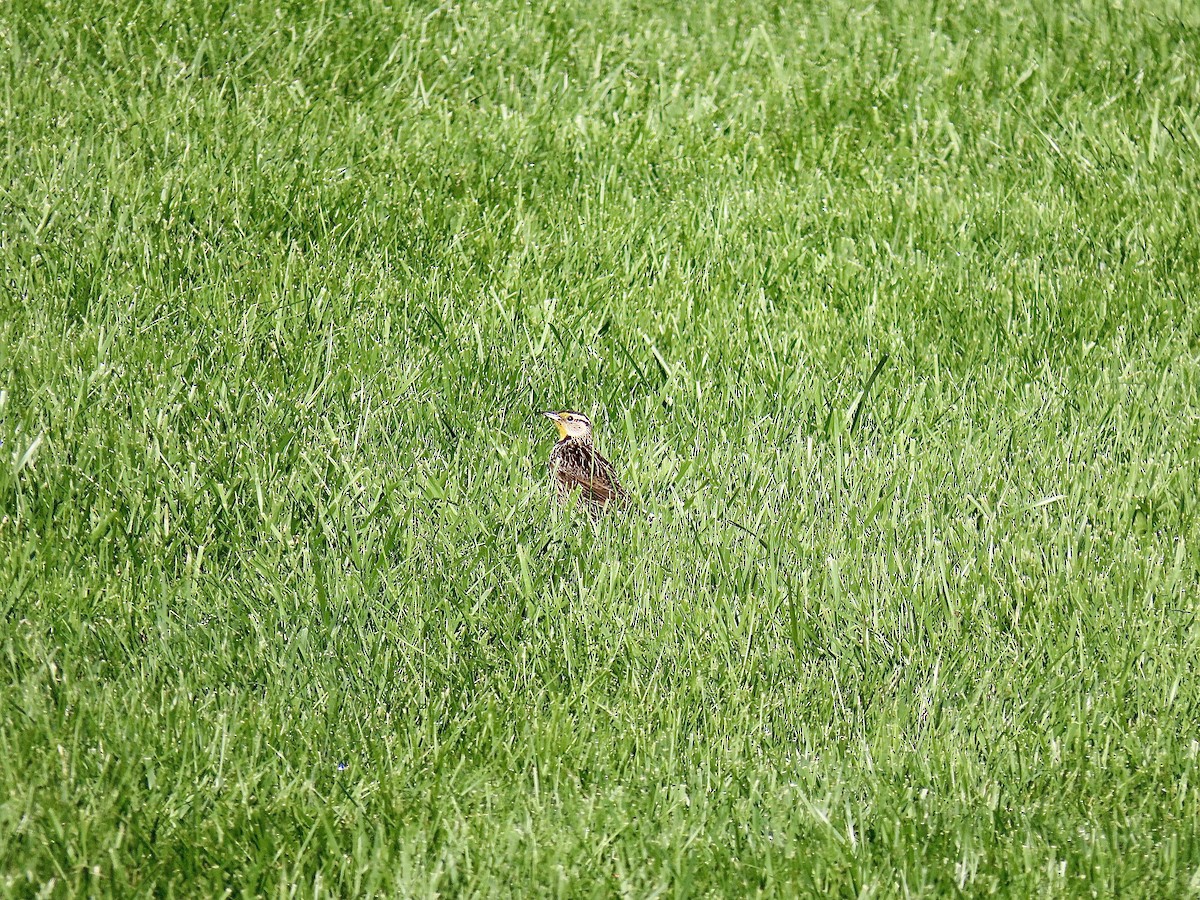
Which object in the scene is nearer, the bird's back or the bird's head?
the bird's back

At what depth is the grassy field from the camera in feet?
11.1

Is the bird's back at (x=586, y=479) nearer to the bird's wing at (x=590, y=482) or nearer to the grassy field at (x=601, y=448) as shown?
the bird's wing at (x=590, y=482)

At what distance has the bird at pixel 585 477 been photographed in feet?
15.4

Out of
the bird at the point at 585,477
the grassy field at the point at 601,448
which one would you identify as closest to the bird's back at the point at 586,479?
the bird at the point at 585,477

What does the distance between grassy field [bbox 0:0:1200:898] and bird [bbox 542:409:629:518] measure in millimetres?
99

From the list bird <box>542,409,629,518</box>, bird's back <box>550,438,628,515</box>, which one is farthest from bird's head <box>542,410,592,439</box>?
bird's back <box>550,438,628,515</box>

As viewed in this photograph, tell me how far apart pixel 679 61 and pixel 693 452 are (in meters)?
3.72

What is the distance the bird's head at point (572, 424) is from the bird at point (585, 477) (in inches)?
2.3

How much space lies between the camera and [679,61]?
793 centimetres

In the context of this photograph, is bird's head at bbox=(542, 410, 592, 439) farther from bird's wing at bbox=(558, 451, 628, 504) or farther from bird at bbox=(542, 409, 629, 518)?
bird's wing at bbox=(558, 451, 628, 504)

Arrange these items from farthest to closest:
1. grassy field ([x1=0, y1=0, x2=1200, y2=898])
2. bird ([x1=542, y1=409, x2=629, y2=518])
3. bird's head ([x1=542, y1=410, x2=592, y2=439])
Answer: bird's head ([x1=542, y1=410, x2=592, y2=439]), bird ([x1=542, y1=409, x2=629, y2=518]), grassy field ([x1=0, y1=0, x2=1200, y2=898])

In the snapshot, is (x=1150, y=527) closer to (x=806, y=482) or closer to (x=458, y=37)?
(x=806, y=482)

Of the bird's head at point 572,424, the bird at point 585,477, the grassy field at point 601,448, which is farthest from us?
the bird's head at point 572,424

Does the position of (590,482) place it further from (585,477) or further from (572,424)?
(572,424)
